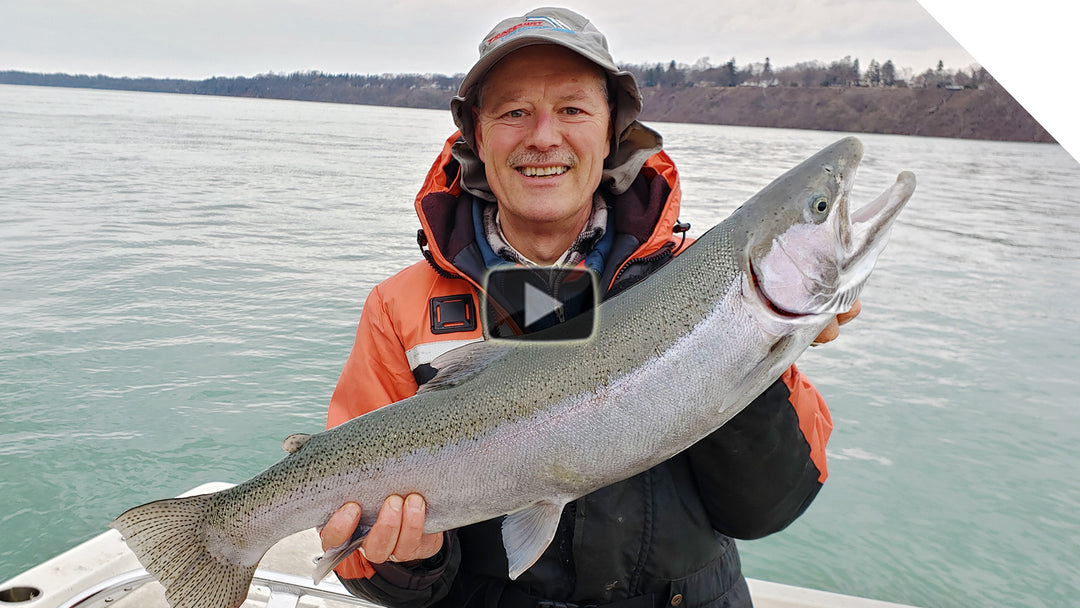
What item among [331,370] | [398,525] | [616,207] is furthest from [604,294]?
[331,370]

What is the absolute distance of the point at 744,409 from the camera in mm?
2152

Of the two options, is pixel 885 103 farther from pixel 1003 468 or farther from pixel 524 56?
pixel 524 56

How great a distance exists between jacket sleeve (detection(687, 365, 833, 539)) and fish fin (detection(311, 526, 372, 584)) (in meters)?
1.04

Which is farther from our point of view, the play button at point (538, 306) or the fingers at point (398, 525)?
the play button at point (538, 306)

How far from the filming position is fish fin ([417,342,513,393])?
7.29 ft

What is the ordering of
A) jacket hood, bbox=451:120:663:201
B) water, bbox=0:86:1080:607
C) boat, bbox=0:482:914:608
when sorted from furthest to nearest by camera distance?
water, bbox=0:86:1080:607, boat, bbox=0:482:914:608, jacket hood, bbox=451:120:663:201

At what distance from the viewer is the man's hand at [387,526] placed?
211 cm

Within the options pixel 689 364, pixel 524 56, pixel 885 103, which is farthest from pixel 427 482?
pixel 885 103

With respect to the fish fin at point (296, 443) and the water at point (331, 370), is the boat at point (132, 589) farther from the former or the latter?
the water at point (331, 370)

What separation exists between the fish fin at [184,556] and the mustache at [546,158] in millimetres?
1472

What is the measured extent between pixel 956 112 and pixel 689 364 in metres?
44.5

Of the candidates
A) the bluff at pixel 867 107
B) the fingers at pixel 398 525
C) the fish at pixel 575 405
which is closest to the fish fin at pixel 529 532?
the fish at pixel 575 405

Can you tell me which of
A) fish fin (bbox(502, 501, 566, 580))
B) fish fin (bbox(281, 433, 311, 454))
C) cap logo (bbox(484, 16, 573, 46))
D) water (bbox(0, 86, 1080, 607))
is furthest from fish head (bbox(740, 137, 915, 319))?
water (bbox(0, 86, 1080, 607))

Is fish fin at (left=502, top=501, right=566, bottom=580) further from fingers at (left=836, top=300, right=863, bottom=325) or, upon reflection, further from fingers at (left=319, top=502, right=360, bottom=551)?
fingers at (left=836, top=300, right=863, bottom=325)
